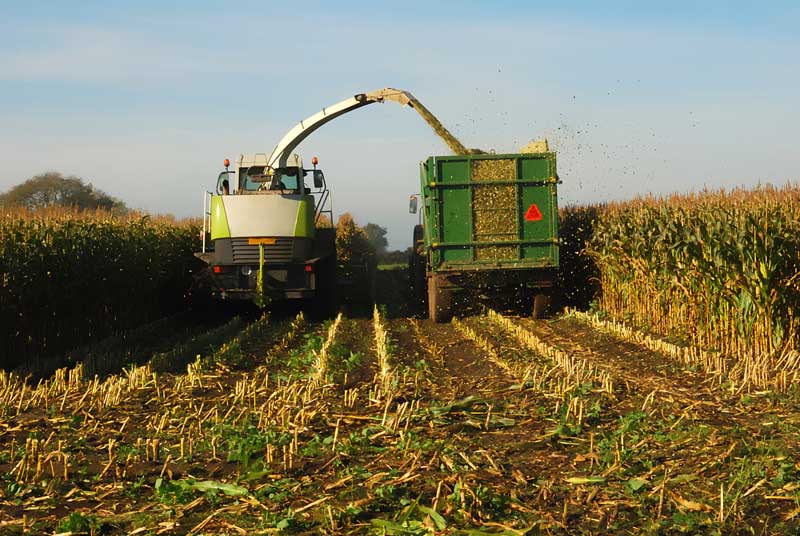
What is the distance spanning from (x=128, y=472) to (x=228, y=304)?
42.4 feet

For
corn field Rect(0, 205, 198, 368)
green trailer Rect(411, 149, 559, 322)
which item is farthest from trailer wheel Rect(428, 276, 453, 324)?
corn field Rect(0, 205, 198, 368)

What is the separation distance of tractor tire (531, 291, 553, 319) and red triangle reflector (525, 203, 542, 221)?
1.63 meters

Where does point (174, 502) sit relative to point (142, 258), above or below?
below

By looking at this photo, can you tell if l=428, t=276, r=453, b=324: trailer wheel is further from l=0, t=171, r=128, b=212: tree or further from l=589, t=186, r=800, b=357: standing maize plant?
l=0, t=171, r=128, b=212: tree

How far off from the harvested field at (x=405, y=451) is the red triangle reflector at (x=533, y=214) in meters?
5.21

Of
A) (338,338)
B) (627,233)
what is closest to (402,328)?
(338,338)

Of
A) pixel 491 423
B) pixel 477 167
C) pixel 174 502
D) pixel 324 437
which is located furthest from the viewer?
pixel 477 167

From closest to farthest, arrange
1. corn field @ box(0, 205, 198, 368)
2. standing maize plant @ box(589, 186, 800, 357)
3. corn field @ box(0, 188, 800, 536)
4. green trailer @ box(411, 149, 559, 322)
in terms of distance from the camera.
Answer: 1. corn field @ box(0, 188, 800, 536)
2. standing maize plant @ box(589, 186, 800, 357)
3. corn field @ box(0, 205, 198, 368)
4. green trailer @ box(411, 149, 559, 322)

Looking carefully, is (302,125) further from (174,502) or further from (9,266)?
(174,502)

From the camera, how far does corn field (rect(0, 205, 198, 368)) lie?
40.7ft

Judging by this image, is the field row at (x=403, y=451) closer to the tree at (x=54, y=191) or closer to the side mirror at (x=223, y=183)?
the side mirror at (x=223, y=183)

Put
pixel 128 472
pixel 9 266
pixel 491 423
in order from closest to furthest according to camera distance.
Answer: pixel 128 472 → pixel 491 423 → pixel 9 266

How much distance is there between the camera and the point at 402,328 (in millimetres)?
16078

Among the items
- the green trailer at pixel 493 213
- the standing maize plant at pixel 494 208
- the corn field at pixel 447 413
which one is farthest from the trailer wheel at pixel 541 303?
the standing maize plant at pixel 494 208
